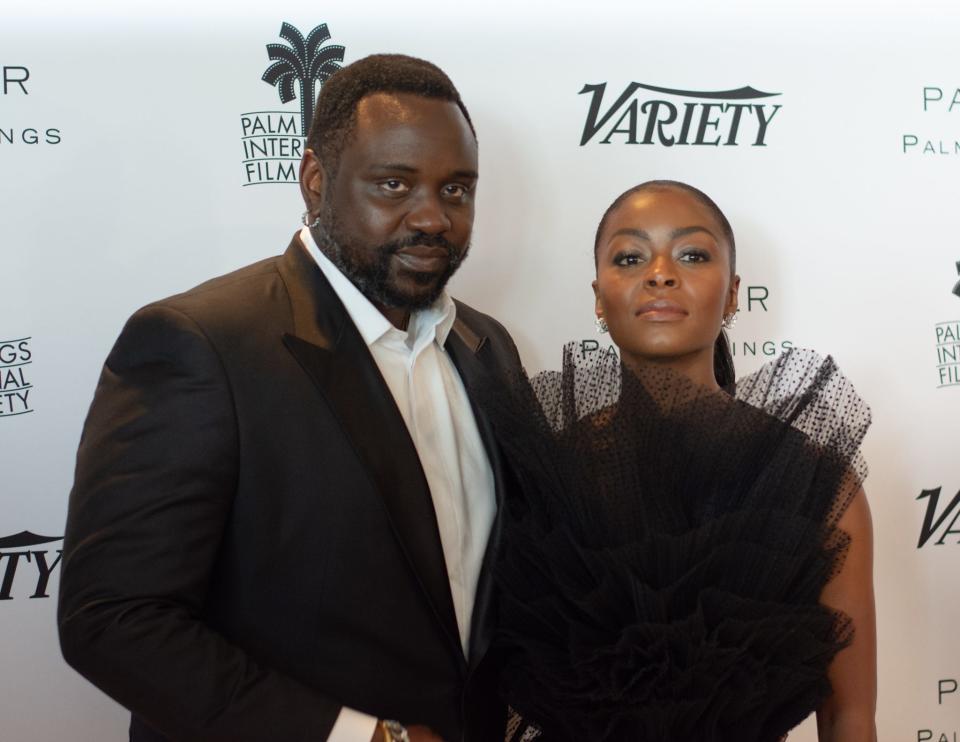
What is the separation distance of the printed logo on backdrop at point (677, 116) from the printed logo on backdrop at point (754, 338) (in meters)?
0.35

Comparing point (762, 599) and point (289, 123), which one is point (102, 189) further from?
point (762, 599)

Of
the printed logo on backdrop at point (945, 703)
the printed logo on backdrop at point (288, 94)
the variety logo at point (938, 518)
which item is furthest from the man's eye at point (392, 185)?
the printed logo on backdrop at point (945, 703)

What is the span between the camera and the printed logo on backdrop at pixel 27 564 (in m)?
2.10

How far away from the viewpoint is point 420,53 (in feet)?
7.22

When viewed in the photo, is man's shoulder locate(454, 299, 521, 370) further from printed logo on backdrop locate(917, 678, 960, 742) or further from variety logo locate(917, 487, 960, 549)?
printed logo on backdrop locate(917, 678, 960, 742)

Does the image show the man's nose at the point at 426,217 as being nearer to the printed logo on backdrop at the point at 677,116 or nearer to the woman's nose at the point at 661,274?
the woman's nose at the point at 661,274

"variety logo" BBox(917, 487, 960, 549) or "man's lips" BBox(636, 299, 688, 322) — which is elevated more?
"man's lips" BBox(636, 299, 688, 322)

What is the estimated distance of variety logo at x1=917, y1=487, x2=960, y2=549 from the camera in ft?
7.75

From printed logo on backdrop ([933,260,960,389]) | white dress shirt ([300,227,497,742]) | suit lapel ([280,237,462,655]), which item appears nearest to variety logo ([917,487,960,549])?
printed logo on backdrop ([933,260,960,389])

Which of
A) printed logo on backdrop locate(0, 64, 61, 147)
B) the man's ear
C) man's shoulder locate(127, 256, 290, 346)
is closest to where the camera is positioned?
man's shoulder locate(127, 256, 290, 346)

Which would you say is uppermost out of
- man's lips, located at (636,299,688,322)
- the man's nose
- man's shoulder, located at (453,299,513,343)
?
the man's nose

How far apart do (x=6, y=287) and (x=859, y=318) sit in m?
1.89

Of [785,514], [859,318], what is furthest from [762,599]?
[859,318]

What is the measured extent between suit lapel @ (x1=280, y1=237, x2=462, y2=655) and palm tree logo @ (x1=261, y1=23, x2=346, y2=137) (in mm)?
806
